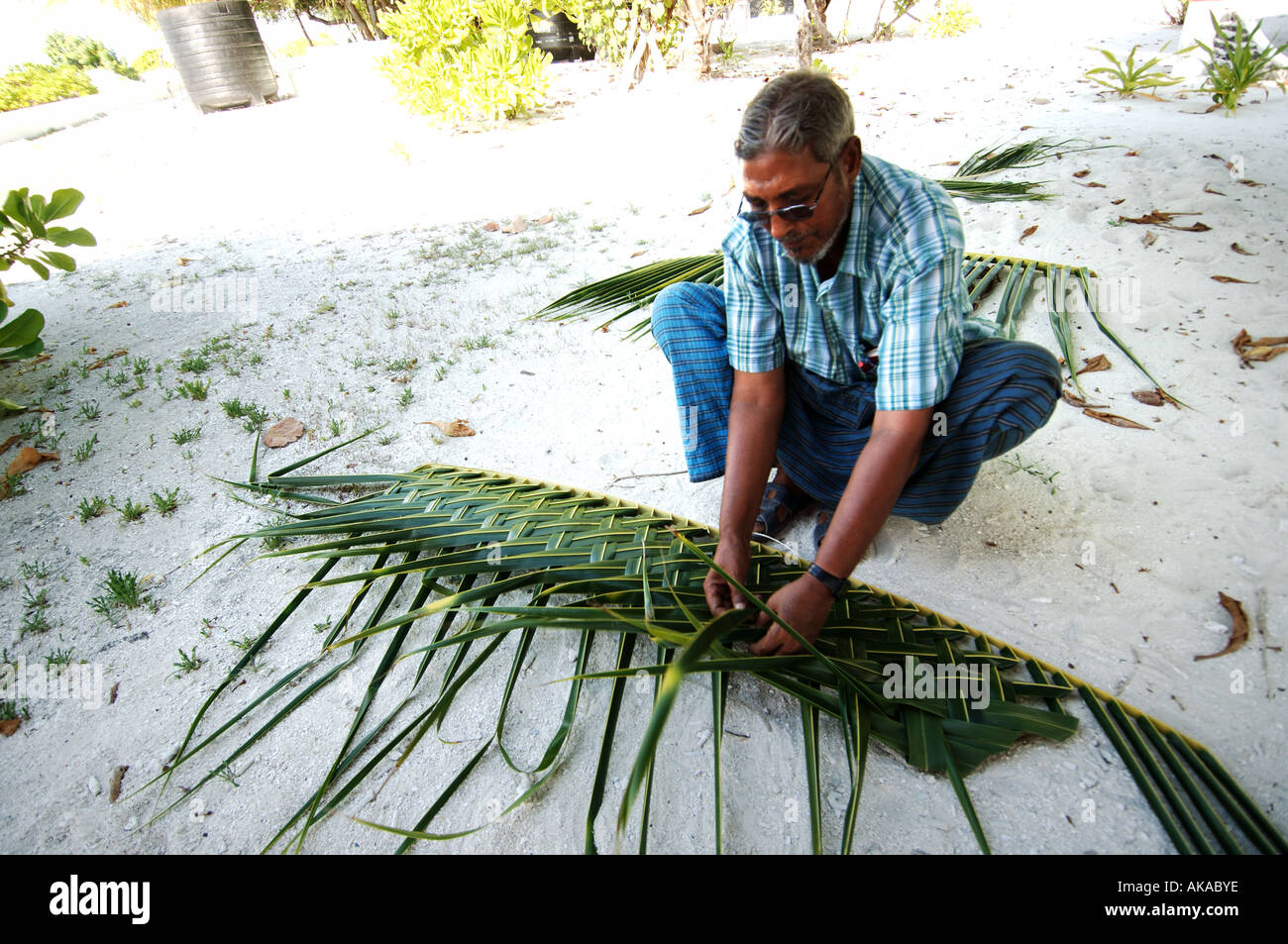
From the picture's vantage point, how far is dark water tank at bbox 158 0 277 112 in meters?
6.60

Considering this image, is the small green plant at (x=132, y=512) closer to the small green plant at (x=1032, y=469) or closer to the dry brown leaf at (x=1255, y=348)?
the small green plant at (x=1032, y=469)

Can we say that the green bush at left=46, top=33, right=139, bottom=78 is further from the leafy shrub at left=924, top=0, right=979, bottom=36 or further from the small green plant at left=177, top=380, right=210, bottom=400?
the small green plant at left=177, top=380, right=210, bottom=400

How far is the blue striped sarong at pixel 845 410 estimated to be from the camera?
4.07 ft

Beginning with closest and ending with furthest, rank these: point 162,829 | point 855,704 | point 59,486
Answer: point 855,704
point 162,829
point 59,486

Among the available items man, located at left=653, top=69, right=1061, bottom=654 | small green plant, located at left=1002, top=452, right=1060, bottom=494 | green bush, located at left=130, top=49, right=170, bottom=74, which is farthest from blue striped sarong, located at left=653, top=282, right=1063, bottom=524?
green bush, located at left=130, top=49, right=170, bottom=74

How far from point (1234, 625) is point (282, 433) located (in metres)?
2.81

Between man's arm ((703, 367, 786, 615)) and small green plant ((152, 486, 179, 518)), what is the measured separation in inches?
69.5

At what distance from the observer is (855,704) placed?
103 cm

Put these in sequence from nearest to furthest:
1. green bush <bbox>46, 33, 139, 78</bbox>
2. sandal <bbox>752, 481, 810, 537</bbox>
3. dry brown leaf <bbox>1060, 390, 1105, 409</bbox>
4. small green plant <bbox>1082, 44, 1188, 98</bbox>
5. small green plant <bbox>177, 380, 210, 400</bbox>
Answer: sandal <bbox>752, 481, 810, 537</bbox> → dry brown leaf <bbox>1060, 390, 1105, 409</bbox> → small green plant <bbox>177, 380, 210, 400</bbox> → small green plant <bbox>1082, 44, 1188, 98</bbox> → green bush <bbox>46, 33, 139, 78</bbox>

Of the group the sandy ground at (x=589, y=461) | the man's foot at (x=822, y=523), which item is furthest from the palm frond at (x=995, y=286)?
the man's foot at (x=822, y=523)

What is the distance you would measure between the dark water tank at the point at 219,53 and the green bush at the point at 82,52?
31.8 feet
